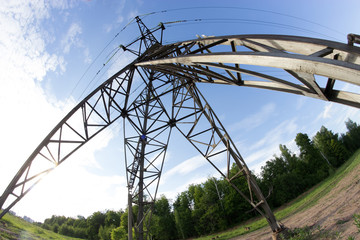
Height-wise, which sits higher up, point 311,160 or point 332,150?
point 332,150

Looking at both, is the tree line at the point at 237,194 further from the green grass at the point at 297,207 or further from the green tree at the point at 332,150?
the green grass at the point at 297,207

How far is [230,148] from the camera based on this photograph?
7953 millimetres

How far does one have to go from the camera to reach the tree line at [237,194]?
37.2 metres

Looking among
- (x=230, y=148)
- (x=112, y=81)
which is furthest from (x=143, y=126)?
(x=230, y=148)

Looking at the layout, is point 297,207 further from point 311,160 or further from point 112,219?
point 112,219

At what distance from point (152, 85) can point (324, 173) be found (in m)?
49.5

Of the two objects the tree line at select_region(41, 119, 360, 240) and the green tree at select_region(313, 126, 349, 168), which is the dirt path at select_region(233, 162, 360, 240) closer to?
the tree line at select_region(41, 119, 360, 240)

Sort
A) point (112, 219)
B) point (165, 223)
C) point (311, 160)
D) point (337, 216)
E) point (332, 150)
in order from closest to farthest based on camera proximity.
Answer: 1. point (337, 216)
2. point (165, 223)
3. point (311, 160)
4. point (332, 150)
5. point (112, 219)

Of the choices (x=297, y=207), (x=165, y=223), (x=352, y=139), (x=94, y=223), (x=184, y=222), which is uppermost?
(x=352, y=139)

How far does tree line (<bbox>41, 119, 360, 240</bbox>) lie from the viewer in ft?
122

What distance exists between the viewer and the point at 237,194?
40531 mm

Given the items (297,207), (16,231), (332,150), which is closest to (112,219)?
(16,231)

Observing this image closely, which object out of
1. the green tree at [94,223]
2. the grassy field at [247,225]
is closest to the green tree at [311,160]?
the grassy field at [247,225]

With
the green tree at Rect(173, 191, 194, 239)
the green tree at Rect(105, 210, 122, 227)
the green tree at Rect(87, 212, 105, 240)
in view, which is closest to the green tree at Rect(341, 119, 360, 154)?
the green tree at Rect(173, 191, 194, 239)
